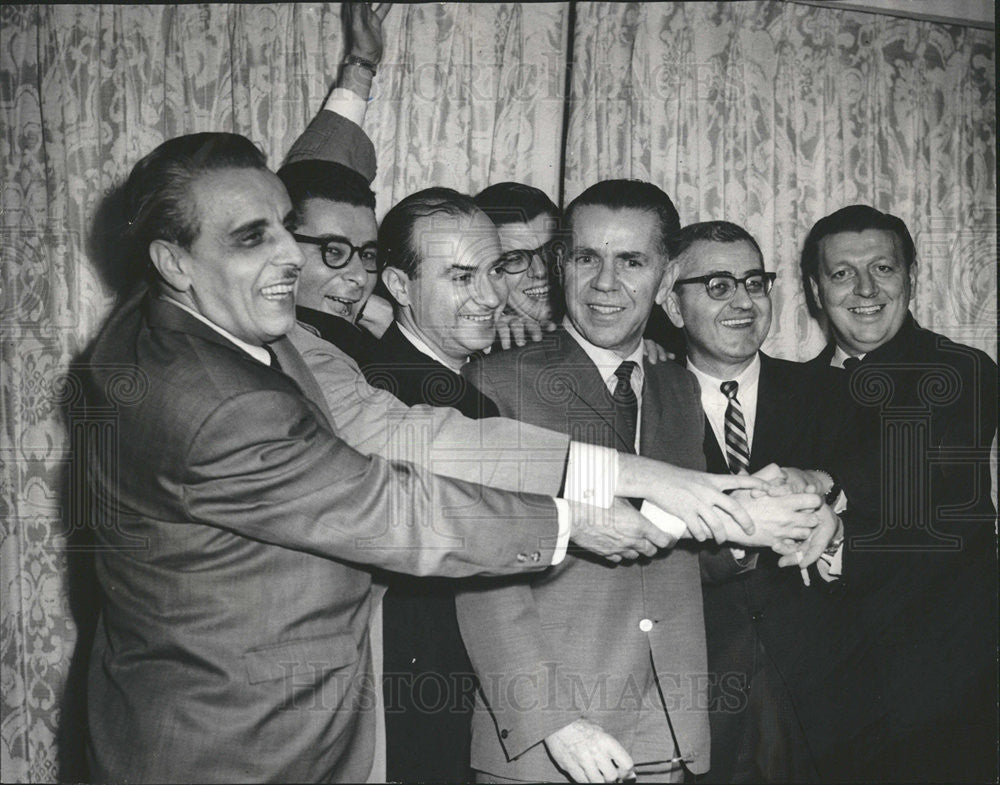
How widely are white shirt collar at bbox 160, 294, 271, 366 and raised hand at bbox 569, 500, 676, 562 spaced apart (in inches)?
29.2

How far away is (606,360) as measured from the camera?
2211mm

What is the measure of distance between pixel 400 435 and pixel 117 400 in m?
0.61

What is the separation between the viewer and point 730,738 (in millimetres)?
2232

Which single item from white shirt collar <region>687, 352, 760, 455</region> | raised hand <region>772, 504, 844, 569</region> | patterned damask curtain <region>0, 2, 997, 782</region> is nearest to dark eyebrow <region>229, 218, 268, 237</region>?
patterned damask curtain <region>0, 2, 997, 782</region>

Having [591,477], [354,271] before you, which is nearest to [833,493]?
[591,477]

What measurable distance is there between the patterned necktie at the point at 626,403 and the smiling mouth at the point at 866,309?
691mm

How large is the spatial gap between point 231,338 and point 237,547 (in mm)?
435

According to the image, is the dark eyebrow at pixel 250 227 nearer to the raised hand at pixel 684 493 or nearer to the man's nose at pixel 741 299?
the raised hand at pixel 684 493

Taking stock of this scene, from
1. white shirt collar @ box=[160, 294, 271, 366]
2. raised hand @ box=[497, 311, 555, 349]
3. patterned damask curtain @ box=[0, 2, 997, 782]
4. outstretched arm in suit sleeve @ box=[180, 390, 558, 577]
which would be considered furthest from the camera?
patterned damask curtain @ box=[0, 2, 997, 782]

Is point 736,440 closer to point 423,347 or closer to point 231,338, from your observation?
point 423,347

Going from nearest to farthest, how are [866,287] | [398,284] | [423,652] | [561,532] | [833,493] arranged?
[561,532]
[423,652]
[398,284]
[833,493]
[866,287]

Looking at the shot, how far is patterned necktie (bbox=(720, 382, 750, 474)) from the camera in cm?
231

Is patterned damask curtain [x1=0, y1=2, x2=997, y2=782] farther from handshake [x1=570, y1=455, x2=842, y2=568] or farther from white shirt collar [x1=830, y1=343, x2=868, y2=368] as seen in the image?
handshake [x1=570, y1=455, x2=842, y2=568]

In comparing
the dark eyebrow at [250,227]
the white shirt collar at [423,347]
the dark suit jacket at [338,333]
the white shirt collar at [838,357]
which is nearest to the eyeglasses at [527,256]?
the white shirt collar at [423,347]
